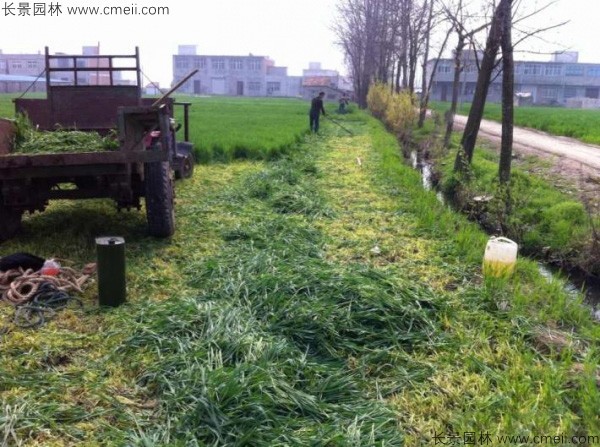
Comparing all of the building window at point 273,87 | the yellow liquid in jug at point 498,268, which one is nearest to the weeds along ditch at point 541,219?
the yellow liquid in jug at point 498,268

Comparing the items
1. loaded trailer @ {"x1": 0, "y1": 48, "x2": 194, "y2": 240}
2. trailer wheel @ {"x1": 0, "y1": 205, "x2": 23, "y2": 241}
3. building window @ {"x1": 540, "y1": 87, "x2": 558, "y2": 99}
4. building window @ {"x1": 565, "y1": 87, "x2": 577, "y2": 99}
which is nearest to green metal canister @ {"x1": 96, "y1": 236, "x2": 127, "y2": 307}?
loaded trailer @ {"x1": 0, "y1": 48, "x2": 194, "y2": 240}

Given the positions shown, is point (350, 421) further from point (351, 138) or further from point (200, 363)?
point (351, 138)

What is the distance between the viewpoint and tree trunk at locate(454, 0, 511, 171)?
28.6 feet

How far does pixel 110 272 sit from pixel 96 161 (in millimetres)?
1250

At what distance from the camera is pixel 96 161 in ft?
16.0

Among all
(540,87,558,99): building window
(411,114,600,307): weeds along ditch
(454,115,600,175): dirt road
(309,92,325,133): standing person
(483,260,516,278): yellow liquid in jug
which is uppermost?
(540,87,558,99): building window

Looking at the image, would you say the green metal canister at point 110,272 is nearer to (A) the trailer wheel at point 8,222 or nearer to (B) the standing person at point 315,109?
(A) the trailer wheel at point 8,222

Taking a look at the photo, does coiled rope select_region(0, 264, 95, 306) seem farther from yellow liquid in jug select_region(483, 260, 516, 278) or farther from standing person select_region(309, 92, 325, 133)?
standing person select_region(309, 92, 325, 133)

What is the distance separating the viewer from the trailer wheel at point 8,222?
547 cm

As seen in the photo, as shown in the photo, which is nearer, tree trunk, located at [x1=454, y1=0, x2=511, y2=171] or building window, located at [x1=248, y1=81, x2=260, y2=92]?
tree trunk, located at [x1=454, y1=0, x2=511, y2=171]

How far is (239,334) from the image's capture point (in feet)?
11.2

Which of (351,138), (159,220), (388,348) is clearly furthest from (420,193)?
(351,138)

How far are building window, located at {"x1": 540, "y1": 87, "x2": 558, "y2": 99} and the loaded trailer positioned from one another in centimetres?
8248

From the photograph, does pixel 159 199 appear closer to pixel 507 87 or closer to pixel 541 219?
pixel 541 219
